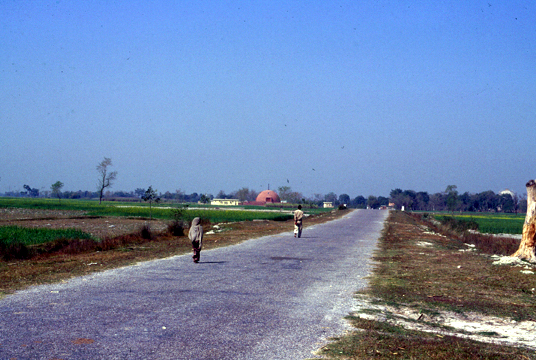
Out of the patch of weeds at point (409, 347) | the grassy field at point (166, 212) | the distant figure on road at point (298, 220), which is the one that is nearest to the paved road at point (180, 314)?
the patch of weeds at point (409, 347)

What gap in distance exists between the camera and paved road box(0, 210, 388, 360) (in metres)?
6.02

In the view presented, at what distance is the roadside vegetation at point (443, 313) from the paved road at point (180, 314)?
1.78ft

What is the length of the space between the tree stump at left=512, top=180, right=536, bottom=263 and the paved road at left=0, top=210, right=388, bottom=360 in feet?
24.8

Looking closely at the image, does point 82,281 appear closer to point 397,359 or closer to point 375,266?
point 397,359

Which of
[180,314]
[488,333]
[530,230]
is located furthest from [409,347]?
[530,230]

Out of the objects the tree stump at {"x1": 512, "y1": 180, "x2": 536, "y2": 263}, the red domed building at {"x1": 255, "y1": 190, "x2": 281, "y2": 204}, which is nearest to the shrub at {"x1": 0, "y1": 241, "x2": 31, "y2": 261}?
the tree stump at {"x1": 512, "y1": 180, "x2": 536, "y2": 263}

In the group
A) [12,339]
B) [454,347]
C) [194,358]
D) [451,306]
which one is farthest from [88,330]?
[451,306]

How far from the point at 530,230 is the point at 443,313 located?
10259 mm

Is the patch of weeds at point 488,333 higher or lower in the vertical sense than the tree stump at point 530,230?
lower

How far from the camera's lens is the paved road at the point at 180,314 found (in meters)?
6.02

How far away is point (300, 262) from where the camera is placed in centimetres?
1611

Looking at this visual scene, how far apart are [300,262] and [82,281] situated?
7.53 m

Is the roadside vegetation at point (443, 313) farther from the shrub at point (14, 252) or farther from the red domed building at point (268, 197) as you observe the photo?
the red domed building at point (268, 197)

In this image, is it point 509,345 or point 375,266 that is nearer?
point 509,345
